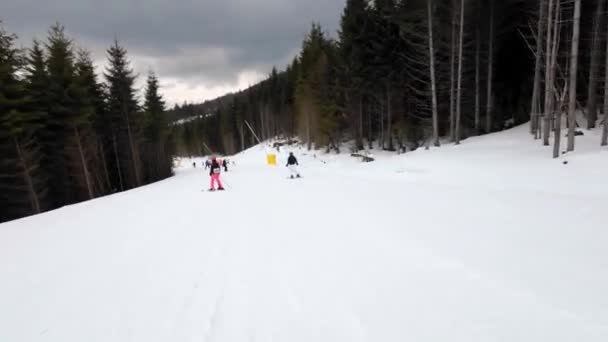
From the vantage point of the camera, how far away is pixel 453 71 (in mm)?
17750

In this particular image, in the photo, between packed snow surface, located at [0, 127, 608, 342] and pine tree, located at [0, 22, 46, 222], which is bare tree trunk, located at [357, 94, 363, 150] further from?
pine tree, located at [0, 22, 46, 222]

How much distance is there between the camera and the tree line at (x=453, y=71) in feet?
48.9

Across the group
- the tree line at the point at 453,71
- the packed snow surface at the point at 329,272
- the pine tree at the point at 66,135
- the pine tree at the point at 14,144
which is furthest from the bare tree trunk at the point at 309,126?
the packed snow surface at the point at 329,272

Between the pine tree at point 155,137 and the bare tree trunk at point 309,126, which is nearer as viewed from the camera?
the pine tree at point 155,137

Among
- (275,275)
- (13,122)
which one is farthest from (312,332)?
(13,122)

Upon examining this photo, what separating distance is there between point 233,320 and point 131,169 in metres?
29.7

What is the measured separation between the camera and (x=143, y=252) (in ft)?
15.7

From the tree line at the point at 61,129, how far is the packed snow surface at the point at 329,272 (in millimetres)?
11977

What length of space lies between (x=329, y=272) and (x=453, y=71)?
18.9 m

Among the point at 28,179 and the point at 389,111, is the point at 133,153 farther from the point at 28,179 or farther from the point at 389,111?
the point at 389,111

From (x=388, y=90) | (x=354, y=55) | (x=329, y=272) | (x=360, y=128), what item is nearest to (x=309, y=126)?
(x=360, y=128)

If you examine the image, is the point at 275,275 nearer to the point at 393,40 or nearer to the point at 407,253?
the point at 407,253

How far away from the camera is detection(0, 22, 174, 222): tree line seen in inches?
594

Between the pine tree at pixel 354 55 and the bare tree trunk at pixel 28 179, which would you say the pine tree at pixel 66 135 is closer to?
the bare tree trunk at pixel 28 179
